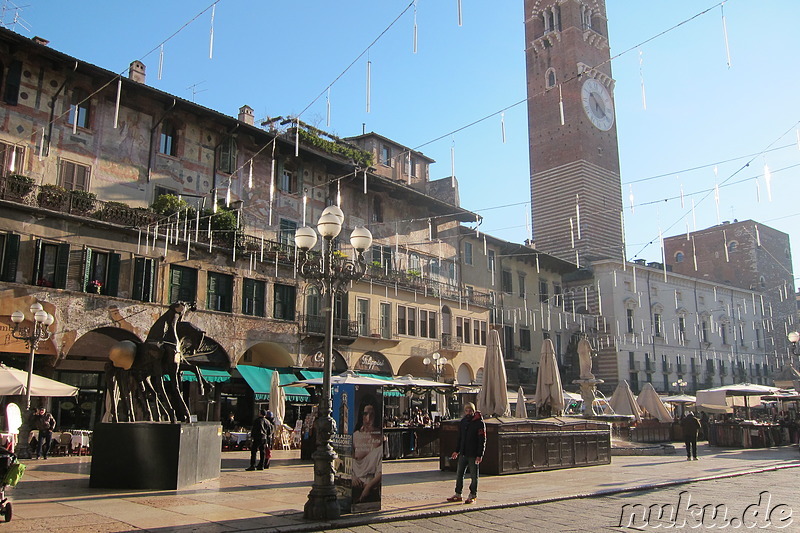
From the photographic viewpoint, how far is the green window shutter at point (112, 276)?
24.2 m

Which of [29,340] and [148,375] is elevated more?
[29,340]

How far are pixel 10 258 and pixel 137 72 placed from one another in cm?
1008

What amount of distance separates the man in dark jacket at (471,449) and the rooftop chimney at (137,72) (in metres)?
22.7

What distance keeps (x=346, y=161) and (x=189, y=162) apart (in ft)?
27.9

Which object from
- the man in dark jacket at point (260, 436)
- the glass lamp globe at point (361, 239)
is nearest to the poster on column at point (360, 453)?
the glass lamp globe at point (361, 239)

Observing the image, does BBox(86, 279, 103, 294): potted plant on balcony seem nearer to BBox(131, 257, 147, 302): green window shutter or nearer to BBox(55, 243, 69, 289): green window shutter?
BBox(55, 243, 69, 289): green window shutter

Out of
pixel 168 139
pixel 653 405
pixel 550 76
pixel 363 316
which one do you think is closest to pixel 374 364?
pixel 363 316

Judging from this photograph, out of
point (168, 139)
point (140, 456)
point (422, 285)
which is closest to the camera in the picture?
point (140, 456)

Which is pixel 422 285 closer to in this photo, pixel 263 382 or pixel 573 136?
pixel 263 382

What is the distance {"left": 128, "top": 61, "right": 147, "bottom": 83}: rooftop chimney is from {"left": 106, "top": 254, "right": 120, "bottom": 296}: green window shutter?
26.1 ft

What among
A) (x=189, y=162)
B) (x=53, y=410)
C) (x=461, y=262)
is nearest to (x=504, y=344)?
(x=461, y=262)

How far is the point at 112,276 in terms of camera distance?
24297mm

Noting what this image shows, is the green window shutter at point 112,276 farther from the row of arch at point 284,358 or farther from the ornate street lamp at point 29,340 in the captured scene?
the ornate street lamp at point 29,340

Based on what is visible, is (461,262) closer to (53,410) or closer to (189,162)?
(189,162)
